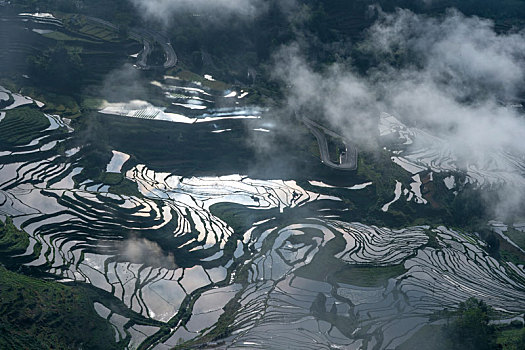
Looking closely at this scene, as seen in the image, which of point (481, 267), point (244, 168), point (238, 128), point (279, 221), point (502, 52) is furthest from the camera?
point (502, 52)

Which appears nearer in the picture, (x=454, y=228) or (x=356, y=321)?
(x=356, y=321)

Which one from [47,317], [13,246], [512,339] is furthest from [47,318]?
[512,339]

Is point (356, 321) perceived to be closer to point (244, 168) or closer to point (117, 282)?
point (117, 282)

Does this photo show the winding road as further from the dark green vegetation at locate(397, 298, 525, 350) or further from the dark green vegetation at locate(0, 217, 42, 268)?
the dark green vegetation at locate(0, 217, 42, 268)

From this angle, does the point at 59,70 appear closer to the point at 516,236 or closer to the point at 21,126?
the point at 21,126

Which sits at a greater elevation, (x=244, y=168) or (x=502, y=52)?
(x=502, y=52)

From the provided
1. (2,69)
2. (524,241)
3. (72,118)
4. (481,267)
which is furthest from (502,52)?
(2,69)
